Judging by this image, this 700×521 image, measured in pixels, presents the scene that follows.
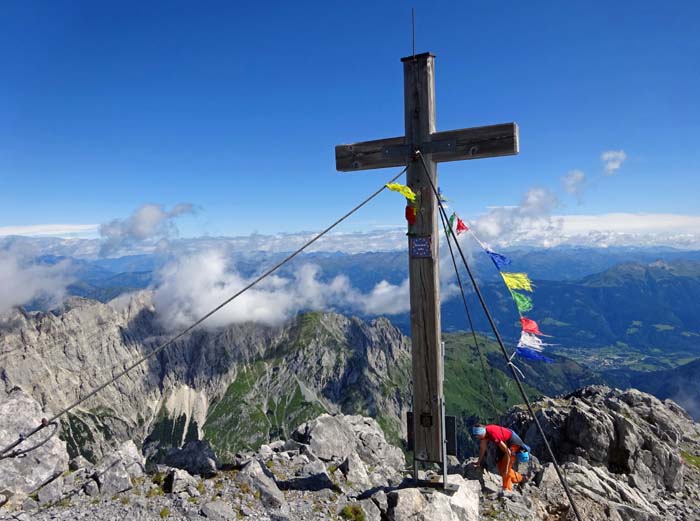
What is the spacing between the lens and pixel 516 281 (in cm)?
1088

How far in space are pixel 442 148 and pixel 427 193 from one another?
1.08m

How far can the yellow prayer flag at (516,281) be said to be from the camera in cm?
1061

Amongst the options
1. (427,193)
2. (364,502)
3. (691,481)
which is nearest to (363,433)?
(364,502)

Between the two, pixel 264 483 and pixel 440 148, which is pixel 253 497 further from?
pixel 440 148

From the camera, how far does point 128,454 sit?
1398cm

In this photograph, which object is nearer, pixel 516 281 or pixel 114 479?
pixel 516 281

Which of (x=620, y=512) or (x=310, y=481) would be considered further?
(x=620, y=512)

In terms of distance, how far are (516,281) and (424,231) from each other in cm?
313

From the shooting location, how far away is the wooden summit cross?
9.54 metres

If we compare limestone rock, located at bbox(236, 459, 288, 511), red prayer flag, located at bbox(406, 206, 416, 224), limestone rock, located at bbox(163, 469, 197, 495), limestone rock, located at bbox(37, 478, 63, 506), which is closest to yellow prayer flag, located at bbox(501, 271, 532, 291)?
red prayer flag, located at bbox(406, 206, 416, 224)

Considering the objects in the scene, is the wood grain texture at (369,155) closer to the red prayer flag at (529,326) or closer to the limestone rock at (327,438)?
the red prayer flag at (529,326)

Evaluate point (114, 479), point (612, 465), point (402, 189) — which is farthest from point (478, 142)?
point (612, 465)

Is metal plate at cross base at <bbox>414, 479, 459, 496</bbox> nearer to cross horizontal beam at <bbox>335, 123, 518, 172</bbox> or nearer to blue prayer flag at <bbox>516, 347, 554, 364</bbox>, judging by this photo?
blue prayer flag at <bbox>516, 347, 554, 364</bbox>

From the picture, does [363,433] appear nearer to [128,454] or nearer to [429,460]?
[128,454]
